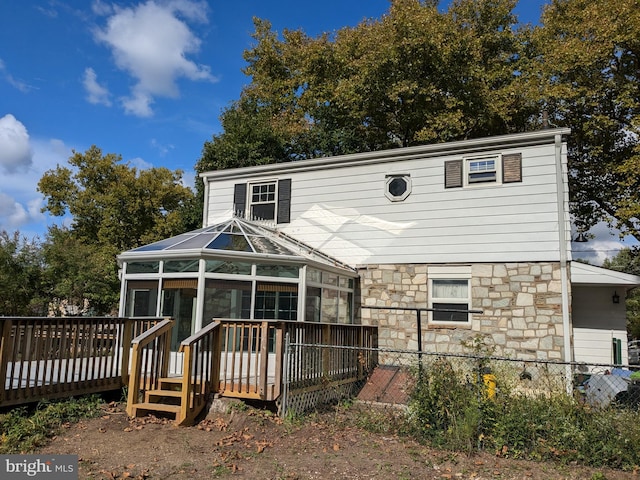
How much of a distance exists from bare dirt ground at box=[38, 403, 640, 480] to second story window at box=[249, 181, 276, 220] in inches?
270

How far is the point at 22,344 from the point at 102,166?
21041 mm

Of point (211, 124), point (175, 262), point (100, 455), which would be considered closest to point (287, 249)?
point (175, 262)

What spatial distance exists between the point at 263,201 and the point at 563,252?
7131 millimetres

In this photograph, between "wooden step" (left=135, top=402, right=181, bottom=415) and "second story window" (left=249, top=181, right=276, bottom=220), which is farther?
"second story window" (left=249, top=181, right=276, bottom=220)

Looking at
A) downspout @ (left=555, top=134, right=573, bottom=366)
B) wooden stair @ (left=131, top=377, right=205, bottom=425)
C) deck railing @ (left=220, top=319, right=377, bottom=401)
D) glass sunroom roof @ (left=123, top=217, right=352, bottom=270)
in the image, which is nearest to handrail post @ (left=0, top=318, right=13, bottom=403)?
wooden stair @ (left=131, top=377, right=205, bottom=425)

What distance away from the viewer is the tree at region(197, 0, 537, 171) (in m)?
16.7

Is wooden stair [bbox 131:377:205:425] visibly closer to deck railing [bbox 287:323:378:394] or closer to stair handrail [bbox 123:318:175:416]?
stair handrail [bbox 123:318:175:416]

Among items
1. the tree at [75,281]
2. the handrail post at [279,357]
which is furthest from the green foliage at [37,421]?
the tree at [75,281]

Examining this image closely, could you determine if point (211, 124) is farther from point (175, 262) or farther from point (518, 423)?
point (518, 423)

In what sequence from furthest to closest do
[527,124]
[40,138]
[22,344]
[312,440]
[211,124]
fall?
[211,124] < [527,124] < [40,138] < [22,344] < [312,440]

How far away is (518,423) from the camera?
4.81m

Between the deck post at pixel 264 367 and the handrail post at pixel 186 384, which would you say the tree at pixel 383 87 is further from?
the handrail post at pixel 186 384

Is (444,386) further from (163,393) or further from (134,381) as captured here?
(134,381)

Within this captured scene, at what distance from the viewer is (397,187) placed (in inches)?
428
